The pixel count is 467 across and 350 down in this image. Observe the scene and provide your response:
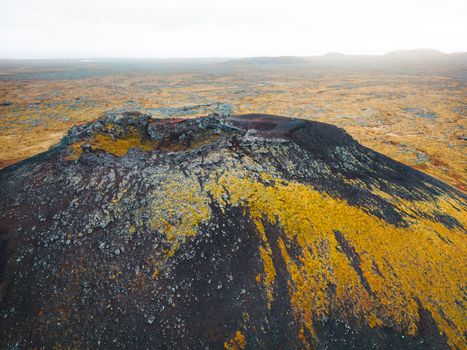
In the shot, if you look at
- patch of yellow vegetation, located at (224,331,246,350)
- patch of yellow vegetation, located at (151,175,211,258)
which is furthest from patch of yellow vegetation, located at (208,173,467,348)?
patch of yellow vegetation, located at (224,331,246,350)

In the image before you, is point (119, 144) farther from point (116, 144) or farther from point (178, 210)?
point (178, 210)

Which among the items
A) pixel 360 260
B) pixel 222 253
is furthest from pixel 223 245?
pixel 360 260

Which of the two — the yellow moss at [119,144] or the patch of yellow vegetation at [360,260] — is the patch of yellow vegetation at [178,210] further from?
the yellow moss at [119,144]

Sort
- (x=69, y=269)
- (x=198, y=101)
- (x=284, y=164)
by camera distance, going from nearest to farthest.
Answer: (x=69, y=269)
(x=284, y=164)
(x=198, y=101)

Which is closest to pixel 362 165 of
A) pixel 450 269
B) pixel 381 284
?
pixel 450 269

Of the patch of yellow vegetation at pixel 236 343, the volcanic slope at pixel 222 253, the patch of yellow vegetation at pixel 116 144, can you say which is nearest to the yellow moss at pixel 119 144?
the patch of yellow vegetation at pixel 116 144

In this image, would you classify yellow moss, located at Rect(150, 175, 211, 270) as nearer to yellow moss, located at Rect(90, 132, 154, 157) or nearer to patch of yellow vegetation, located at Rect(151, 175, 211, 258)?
patch of yellow vegetation, located at Rect(151, 175, 211, 258)

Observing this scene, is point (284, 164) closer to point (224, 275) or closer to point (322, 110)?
point (224, 275)
